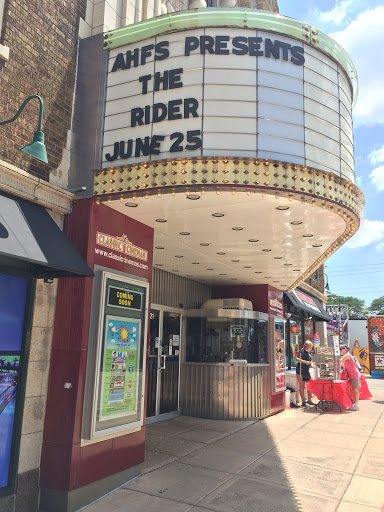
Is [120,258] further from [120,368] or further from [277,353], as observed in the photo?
[277,353]

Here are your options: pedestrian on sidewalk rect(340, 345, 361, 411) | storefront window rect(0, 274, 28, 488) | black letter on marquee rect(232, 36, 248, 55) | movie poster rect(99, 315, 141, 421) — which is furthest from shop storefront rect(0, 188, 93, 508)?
pedestrian on sidewalk rect(340, 345, 361, 411)

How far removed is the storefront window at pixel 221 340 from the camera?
10.4 m

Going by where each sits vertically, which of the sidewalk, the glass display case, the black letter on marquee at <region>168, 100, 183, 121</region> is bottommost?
the sidewalk

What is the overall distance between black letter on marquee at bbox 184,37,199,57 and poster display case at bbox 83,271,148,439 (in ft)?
9.89

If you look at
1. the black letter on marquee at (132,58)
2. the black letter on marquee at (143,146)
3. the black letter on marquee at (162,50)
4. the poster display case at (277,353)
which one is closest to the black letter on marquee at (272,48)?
the black letter on marquee at (162,50)

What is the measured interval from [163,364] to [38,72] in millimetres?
6756

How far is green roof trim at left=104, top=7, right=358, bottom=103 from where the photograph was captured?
17.5 ft

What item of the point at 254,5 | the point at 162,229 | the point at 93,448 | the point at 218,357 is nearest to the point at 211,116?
the point at 162,229

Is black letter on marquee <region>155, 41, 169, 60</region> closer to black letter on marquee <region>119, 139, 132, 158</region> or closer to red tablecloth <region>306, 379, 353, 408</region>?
black letter on marquee <region>119, 139, 132, 158</region>

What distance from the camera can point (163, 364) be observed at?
386 inches

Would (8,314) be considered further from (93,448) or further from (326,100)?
(326,100)

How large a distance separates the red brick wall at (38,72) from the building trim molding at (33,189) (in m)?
0.24

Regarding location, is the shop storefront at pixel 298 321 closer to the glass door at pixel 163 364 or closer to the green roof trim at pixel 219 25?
the glass door at pixel 163 364

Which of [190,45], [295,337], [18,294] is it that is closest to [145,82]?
[190,45]
